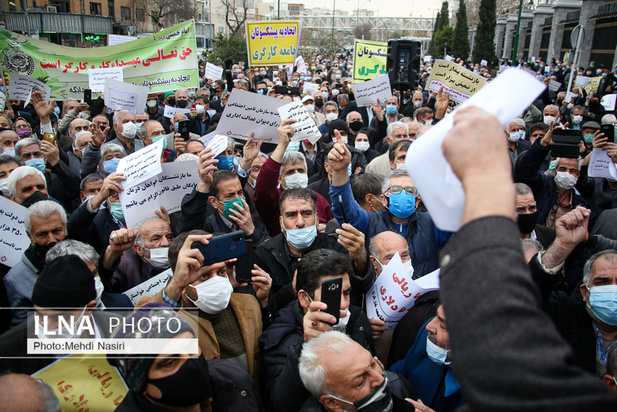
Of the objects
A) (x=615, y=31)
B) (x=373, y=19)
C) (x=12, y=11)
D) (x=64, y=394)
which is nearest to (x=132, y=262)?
(x=64, y=394)

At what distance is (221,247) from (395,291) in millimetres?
1223

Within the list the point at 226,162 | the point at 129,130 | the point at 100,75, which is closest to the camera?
the point at 226,162

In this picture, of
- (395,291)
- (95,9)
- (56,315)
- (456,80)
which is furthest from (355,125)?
(95,9)

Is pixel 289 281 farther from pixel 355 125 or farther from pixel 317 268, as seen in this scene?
pixel 355 125

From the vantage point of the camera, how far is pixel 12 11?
121 ft

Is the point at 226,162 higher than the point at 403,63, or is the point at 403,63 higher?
the point at 403,63

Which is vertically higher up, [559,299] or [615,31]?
[615,31]

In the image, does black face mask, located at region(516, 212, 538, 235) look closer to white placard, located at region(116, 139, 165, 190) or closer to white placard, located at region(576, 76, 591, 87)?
white placard, located at region(116, 139, 165, 190)

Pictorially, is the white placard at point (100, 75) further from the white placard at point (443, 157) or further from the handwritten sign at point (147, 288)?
the white placard at point (443, 157)

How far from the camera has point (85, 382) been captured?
2.27 meters

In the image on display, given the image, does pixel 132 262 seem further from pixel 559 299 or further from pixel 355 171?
pixel 355 171

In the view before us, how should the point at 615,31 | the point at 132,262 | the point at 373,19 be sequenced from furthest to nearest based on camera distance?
the point at 373,19, the point at 615,31, the point at 132,262

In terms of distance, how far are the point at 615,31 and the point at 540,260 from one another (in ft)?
91.1

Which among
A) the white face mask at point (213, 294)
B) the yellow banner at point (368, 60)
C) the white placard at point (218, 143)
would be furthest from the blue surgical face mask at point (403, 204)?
the yellow banner at point (368, 60)
